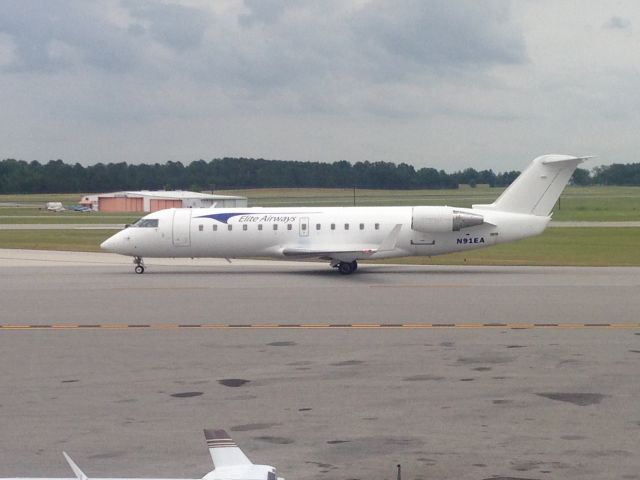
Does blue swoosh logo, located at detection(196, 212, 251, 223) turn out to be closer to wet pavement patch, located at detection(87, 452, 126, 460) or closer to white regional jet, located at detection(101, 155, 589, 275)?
white regional jet, located at detection(101, 155, 589, 275)

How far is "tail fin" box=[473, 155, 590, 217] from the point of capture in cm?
3856

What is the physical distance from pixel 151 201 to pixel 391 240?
290 ft

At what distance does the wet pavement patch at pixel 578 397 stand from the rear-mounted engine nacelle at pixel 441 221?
21806 mm

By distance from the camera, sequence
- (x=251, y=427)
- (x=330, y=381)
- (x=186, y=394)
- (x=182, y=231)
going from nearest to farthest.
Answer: (x=251, y=427)
(x=186, y=394)
(x=330, y=381)
(x=182, y=231)

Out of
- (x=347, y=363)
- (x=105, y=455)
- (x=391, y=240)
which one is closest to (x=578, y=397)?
(x=347, y=363)

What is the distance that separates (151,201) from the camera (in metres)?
122

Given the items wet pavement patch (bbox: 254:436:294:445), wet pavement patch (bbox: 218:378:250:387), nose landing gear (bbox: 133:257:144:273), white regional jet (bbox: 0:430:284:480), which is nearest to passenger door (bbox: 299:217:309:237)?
nose landing gear (bbox: 133:257:144:273)

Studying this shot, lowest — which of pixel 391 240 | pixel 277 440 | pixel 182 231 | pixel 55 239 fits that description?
pixel 277 440

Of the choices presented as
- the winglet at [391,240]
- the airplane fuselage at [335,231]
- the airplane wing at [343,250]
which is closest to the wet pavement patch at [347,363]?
the winglet at [391,240]

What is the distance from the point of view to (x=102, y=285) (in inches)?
1368

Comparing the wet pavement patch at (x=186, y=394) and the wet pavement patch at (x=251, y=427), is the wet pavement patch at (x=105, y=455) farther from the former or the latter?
the wet pavement patch at (x=186, y=394)

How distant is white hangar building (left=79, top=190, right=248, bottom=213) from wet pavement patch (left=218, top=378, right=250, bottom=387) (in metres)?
81.5

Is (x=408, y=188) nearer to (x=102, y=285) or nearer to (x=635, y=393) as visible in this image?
(x=102, y=285)

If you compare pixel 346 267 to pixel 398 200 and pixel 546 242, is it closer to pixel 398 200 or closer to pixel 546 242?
pixel 546 242
